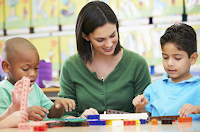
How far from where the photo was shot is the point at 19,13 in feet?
11.8

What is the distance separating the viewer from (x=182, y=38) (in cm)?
141

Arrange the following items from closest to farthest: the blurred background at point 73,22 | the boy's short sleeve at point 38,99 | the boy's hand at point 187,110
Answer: the boy's hand at point 187,110 < the boy's short sleeve at point 38,99 < the blurred background at point 73,22

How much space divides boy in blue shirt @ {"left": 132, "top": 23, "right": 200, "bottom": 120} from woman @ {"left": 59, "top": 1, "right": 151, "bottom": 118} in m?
0.18

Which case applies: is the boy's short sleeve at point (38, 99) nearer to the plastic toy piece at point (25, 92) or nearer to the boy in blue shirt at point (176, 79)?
the plastic toy piece at point (25, 92)

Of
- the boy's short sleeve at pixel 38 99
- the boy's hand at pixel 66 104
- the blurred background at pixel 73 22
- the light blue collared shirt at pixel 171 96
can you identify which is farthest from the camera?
the blurred background at pixel 73 22

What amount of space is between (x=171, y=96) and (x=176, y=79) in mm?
112

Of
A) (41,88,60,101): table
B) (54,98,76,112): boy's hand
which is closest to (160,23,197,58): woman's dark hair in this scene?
(54,98,76,112): boy's hand

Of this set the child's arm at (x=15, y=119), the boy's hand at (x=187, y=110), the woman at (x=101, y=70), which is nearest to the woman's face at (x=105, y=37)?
the woman at (x=101, y=70)

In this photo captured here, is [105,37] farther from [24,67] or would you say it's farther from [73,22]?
[73,22]

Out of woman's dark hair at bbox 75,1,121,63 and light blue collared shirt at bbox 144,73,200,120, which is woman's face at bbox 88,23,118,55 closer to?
woman's dark hair at bbox 75,1,121,63

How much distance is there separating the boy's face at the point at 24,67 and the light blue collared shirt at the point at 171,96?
640 mm

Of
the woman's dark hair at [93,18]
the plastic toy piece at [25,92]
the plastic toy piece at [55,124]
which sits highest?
the woman's dark hair at [93,18]

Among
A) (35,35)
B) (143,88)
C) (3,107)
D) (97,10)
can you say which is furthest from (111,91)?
(35,35)

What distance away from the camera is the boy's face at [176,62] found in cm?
135
